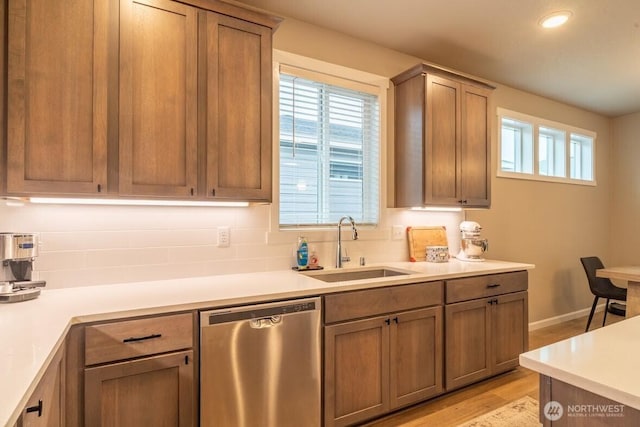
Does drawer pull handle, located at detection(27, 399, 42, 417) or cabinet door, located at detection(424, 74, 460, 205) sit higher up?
cabinet door, located at detection(424, 74, 460, 205)

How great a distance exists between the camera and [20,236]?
1592mm

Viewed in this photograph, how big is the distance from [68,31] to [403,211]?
2.53 m

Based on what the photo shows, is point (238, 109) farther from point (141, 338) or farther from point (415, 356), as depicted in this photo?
point (415, 356)

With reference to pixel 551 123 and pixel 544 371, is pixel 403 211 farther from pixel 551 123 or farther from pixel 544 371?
pixel 551 123

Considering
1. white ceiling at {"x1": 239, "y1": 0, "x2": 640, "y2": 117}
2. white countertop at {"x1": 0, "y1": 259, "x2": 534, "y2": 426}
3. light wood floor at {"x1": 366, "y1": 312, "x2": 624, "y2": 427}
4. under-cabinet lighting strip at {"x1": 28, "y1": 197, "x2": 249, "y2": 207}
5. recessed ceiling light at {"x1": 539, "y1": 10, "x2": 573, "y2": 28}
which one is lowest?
light wood floor at {"x1": 366, "y1": 312, "x2": 624, "y2": 427}

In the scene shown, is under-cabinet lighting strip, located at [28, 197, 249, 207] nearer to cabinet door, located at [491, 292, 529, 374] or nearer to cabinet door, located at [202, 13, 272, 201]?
cabinet door, located at [202, 13, 272, 201]

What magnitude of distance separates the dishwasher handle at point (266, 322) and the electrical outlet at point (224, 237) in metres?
0.72

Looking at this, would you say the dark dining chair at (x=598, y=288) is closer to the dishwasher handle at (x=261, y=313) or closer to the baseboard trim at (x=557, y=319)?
the baseboard trim at (x=557, y=319)

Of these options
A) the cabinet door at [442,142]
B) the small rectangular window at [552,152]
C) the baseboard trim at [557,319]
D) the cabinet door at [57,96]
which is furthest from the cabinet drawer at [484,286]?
the cabinet door at [57,96]

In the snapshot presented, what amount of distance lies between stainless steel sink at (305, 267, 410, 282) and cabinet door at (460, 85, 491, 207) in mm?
908

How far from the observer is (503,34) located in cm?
281

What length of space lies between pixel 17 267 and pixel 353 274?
78.6 inches

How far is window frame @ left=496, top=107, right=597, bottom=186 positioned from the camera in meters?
3.89

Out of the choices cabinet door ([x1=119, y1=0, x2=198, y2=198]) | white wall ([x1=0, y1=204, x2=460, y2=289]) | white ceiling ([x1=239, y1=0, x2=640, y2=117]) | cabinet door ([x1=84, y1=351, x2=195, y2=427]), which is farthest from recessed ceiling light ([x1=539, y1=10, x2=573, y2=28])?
cabinet door ([x1=84, y1=351, x2=195, y2=427])
